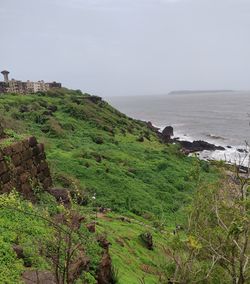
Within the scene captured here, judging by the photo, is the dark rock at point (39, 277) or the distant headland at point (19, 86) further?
the distant headland at point (19, 86)

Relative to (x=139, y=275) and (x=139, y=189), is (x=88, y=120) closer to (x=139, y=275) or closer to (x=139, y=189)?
(x=139, y=189)

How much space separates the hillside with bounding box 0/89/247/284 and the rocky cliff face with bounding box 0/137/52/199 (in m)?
0.62

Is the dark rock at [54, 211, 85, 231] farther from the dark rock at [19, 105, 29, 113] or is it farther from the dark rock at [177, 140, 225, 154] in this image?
the dark rock at [177, 140, 225, 154]

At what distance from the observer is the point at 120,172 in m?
38.2

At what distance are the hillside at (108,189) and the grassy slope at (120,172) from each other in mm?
72

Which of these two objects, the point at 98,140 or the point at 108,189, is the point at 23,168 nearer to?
the point at 108,189

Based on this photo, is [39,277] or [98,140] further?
[98,140]

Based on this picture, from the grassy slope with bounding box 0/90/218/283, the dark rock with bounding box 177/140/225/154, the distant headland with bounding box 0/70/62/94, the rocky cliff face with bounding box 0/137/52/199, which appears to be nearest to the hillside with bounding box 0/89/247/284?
the grassy slope with bounding box 0/90/218/283

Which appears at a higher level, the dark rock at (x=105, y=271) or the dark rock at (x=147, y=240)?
the dark rock at (x=105, y=271)

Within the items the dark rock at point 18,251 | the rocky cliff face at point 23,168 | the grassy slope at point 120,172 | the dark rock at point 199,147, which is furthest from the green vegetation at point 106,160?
the dark rock at point 199,147

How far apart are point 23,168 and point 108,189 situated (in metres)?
12.7

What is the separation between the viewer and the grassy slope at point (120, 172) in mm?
21062

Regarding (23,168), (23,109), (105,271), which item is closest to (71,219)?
(105,271)

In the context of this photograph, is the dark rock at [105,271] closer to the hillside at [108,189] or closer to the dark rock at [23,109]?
the hillside at [108,189]
